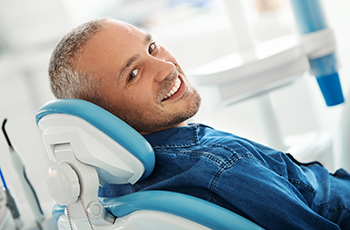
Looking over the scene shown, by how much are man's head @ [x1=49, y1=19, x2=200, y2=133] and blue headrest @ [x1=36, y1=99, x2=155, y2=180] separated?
0.51 feet

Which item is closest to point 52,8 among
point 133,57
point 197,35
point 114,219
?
point 197,35

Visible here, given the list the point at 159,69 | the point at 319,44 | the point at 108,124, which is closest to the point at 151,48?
the point at 159,69

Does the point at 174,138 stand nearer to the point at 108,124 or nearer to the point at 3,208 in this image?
the point at 108,124

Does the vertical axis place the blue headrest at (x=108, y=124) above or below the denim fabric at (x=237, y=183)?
above

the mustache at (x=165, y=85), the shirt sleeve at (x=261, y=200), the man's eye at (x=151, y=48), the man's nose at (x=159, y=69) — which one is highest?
the man's eye at (x=151, y=48)

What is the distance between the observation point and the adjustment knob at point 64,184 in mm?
693

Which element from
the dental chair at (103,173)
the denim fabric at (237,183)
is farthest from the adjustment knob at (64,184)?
the denim fabric at (237,183)

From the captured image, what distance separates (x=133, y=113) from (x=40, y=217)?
1.47ft

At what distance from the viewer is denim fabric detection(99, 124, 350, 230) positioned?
73 centimetres

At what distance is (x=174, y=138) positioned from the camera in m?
0.87

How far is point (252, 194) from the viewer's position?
73 cm

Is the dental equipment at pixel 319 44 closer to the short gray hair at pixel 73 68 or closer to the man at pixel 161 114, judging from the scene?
the man at pixel 161 114

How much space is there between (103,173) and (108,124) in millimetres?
111

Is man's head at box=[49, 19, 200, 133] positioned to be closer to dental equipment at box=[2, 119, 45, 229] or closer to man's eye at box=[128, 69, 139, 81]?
man's eye at box=[128, 69, 139, 81]
